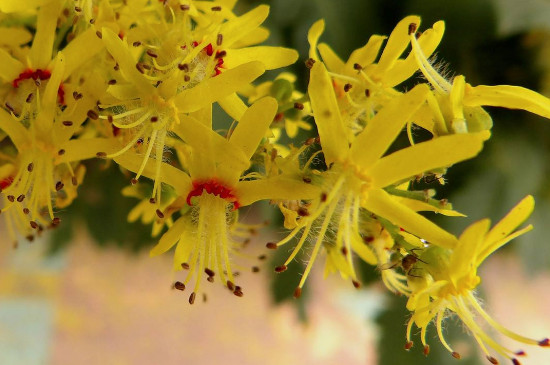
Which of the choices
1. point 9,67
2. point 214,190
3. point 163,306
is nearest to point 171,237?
point 214,190

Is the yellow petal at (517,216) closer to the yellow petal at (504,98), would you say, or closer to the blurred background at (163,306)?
the yellow petal at (504,98)

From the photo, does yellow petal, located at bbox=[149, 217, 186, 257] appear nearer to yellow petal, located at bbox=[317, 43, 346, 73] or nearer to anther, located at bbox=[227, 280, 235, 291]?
anther, located at bbox=[227, 280, 235, 291]

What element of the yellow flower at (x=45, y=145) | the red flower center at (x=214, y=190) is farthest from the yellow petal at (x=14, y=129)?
the red flower center at (x=214, y=190)

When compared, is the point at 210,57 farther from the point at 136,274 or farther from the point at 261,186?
the point at 136,274

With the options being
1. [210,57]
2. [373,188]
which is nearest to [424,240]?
[373,188]

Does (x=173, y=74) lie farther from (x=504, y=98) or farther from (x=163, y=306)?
(x=163, y=306)

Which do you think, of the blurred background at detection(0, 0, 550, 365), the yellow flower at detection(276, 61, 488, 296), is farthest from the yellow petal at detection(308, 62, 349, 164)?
the blurred background at detection(0, 0, 550, 365)
